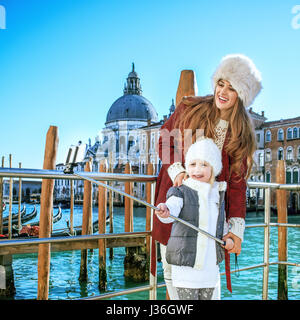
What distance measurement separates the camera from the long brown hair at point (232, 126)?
4.41 ft

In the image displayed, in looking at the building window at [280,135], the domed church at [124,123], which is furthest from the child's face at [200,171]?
the domed church at [124,123]

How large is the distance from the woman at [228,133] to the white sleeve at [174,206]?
0.14 meters

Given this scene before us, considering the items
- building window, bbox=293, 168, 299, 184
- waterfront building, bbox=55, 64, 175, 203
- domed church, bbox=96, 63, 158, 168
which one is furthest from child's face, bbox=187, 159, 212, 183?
domed church, bbox=96, 63, 158, 168

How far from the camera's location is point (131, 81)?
163ft

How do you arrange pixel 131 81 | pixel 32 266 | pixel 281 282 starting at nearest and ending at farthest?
1. pixel 281 282
2. pixel 32 266
3. pixel 131 81

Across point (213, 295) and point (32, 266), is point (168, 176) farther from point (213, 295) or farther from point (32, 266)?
point (32, 266)

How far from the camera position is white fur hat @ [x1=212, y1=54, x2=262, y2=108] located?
4.43 ft

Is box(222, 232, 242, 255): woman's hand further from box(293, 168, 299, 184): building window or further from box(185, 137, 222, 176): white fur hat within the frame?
box(293, 168, 299, 184): building window

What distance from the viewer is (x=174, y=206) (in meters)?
1.19

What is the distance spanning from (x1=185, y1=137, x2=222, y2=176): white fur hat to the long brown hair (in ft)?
0.20

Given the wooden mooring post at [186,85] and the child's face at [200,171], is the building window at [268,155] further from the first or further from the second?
the child's face at [200,171]

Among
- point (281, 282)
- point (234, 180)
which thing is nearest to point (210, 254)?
point (234, 180)

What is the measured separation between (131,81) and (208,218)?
4958 centimetres

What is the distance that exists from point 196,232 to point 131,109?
43922mm
